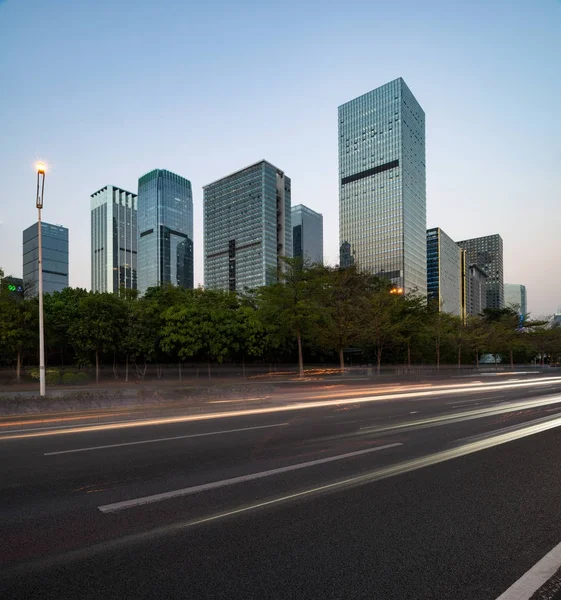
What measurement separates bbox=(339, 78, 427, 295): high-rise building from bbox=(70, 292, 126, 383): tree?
140m

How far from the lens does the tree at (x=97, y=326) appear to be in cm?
3155

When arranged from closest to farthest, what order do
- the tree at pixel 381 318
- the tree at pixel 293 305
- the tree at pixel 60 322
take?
1. the tree at pixel 60 322
2. the tree at pixel 293 305
3. the tree at pixel 381 318

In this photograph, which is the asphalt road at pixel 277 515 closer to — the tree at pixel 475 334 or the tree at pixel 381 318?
the tree at pixel 381 318

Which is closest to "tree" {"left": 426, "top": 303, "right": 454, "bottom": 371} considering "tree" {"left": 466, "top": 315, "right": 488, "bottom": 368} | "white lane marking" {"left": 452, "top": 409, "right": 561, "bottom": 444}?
"tree" {"left": 466, "top": 315, "right": 488, "bottom": 368}

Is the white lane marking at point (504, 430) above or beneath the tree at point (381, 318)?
beneath

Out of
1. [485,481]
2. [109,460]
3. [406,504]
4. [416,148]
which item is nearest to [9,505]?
[109,460]

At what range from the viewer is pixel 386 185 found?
172500 millimetres

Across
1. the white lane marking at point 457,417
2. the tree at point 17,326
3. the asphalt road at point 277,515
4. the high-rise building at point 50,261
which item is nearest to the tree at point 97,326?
the tree at point 17,326

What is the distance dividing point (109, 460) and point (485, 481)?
6.22m

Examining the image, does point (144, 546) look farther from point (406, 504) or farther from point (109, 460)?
point (109, 460)

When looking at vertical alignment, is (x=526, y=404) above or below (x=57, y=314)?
below

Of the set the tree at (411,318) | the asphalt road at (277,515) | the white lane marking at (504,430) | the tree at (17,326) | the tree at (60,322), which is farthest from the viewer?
the tree at (411,318)

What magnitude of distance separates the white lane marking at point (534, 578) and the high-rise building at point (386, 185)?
163 m

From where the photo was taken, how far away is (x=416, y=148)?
600 ft
